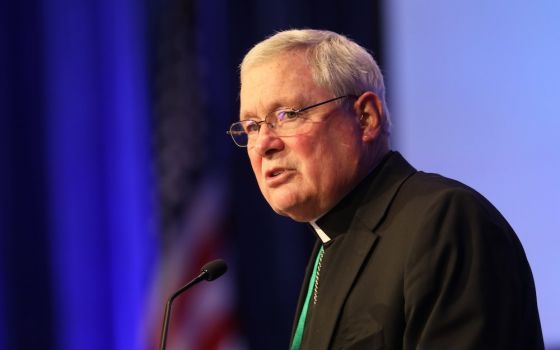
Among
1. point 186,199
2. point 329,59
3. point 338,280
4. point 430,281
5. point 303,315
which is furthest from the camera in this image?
point 186,199

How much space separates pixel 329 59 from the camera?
183 cm

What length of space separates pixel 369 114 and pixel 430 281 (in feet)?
1.74

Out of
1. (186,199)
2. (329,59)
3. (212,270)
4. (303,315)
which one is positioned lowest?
A: (186,199)

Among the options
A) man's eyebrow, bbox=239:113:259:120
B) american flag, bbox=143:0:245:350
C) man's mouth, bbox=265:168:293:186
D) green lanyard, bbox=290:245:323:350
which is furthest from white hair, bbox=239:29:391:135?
american flag, bbox=143:0:245:350

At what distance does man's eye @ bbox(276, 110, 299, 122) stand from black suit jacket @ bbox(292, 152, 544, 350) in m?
0.28

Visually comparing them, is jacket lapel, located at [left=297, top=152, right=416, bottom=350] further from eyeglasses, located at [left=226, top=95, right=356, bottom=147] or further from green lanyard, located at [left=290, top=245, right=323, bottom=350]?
eyeglasses, located at [left=226, top=95, right=356, bottom=147]

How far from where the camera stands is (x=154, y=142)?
341 centimetres

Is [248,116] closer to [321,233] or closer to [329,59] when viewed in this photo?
[329,59]

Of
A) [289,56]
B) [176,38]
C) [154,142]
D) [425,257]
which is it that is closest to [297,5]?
[176,38]

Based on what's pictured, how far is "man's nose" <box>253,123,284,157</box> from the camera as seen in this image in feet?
5.97

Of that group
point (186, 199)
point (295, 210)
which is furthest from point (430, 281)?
point (186, 199)

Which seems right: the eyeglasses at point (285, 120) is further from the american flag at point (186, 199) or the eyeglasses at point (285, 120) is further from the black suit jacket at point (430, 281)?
the american flag at point (186, 199)

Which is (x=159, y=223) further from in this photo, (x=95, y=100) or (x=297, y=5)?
(x=297, y=5)

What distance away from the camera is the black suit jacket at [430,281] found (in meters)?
1.44
